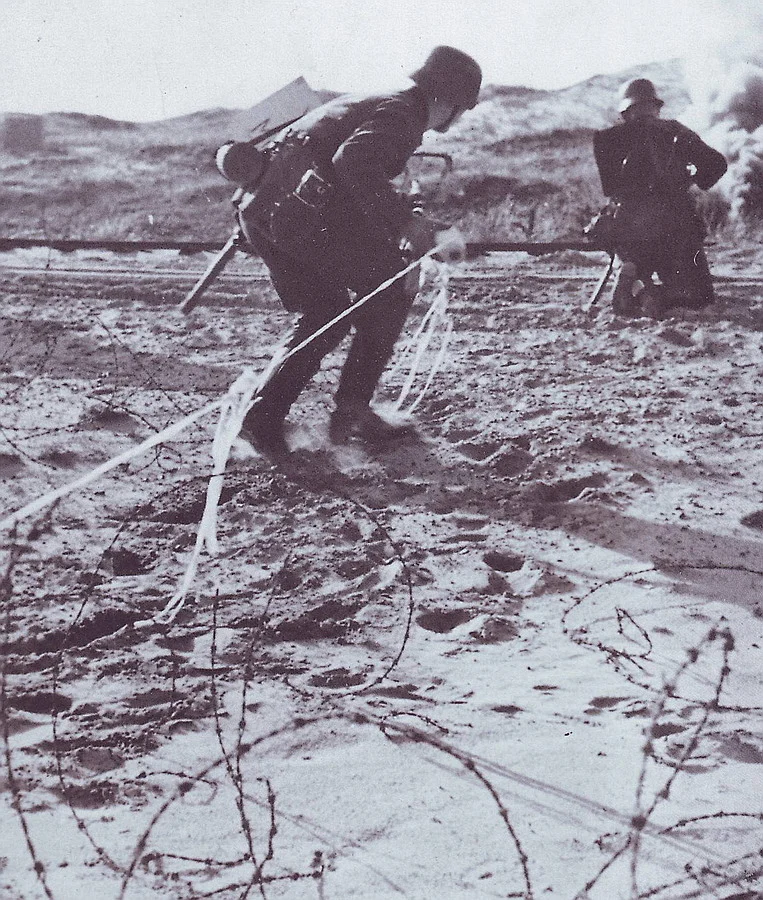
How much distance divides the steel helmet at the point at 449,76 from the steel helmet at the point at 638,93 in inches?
28.9

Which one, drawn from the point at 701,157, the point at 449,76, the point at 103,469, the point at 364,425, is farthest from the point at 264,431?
the point at 701,157

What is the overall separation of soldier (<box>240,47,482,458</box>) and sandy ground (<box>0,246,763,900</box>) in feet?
0.28

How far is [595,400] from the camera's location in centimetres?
213

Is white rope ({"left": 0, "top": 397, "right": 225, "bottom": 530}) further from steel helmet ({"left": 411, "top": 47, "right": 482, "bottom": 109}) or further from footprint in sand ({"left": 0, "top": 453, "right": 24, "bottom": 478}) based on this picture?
steel helmet ({"left": 411, "top": 47, "right": 482, "bottom": 109})

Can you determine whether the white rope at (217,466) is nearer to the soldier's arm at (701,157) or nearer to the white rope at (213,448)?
the white rope at (213,448)

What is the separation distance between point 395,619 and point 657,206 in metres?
1.69

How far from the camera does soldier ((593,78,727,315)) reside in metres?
2.50

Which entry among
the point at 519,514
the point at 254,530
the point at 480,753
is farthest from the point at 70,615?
the point at 519,514

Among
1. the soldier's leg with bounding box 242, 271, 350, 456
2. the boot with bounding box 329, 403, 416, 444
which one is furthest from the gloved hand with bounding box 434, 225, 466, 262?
the boot with bounding box 329, 403, 416, 444

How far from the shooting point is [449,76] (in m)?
1.88

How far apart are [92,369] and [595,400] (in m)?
1.33

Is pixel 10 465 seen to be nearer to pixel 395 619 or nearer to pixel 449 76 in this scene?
pixel 395 619

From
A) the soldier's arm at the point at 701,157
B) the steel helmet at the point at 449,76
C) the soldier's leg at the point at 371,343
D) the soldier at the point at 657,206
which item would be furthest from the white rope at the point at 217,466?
the soldier's arm at the point at 701,157

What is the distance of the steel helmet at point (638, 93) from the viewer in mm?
2398
